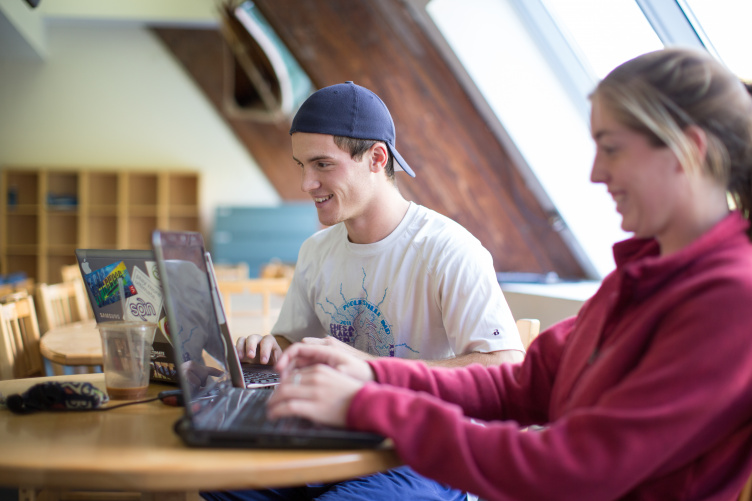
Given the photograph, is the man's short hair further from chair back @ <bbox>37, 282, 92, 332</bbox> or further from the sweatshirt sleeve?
chair back @ <bbox>37, 282, 92, 332</bbox>

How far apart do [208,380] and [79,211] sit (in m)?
7.66

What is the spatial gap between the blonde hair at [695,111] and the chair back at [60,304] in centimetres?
279

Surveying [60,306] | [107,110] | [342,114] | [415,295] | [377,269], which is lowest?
[415,295]

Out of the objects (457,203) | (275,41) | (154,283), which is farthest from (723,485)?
(275,41)

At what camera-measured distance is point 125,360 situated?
1.21 metres

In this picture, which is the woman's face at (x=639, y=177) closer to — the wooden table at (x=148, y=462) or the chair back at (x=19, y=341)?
the wooden table at (x=148, y=462)

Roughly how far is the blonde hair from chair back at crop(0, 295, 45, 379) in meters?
1.87

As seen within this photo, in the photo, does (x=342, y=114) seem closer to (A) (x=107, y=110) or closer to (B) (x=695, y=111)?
(B) (x=695, y=111)

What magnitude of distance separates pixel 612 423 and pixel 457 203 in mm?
3173

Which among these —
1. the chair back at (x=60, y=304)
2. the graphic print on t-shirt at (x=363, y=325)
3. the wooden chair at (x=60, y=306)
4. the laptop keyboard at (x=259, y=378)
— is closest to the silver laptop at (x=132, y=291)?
the laptop keyboard at (x=259, y=378)

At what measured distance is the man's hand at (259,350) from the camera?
56.4 inches

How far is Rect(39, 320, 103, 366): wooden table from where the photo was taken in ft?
6.95

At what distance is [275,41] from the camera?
18.2 feet

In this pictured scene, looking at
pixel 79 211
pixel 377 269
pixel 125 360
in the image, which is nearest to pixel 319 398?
pixel 125 360
